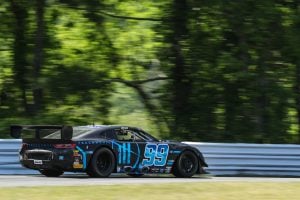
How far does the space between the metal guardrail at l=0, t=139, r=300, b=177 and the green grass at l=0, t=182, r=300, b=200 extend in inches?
175

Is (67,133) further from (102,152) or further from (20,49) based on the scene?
(20,49)

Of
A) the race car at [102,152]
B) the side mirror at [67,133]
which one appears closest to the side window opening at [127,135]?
the race car at [102,152]

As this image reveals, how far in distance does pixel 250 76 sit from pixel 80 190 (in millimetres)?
10879

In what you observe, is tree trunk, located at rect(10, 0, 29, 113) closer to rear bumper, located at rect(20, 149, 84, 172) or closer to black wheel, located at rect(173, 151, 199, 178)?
black wheel, located at rect(173, 151, 199, 178)

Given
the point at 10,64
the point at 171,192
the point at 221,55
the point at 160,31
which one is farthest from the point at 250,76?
the point at 171,192

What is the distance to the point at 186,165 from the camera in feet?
54.9

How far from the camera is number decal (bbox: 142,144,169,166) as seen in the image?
1619 cm

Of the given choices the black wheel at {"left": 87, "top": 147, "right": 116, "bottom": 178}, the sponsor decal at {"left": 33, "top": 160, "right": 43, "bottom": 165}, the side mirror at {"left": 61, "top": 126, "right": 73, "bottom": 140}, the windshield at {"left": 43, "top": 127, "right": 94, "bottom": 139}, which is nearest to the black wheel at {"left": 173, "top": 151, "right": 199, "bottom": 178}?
the black wheel at {"left": 87, "top": 147, "right": 116, "bottom": 178}

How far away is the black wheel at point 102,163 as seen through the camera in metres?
15.1

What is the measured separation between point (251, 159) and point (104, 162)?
4.53 meters

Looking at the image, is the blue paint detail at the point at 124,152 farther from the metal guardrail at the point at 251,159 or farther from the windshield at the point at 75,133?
the metal guardrail at the point at 251,159

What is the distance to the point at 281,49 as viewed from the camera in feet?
72.3

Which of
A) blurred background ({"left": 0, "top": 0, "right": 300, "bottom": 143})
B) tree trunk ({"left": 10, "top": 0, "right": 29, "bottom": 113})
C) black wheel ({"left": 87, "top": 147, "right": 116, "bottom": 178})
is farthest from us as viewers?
tree trunk ({"left": 10, "top": 0, "right": 29, "bottom": 113})

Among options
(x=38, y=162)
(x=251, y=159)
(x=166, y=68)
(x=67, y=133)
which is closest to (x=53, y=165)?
(x=38, y=162)
